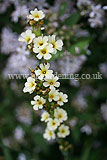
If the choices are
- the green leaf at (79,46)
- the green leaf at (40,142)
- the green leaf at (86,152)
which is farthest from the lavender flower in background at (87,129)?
the green leaf at (79,46)

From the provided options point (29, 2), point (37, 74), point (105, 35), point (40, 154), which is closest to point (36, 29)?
point (37, 74)

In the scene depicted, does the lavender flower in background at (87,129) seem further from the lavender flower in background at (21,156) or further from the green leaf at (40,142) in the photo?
the lavender flower in background at (21,156)

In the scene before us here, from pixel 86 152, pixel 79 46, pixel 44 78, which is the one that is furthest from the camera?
pixel 86 152

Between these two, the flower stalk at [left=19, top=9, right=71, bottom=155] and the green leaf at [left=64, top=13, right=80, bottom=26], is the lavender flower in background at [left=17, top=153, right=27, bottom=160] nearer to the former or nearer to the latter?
the flower stalk at [left=19, top=9, right=71, bottom=155]

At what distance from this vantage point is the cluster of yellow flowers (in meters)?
1.04

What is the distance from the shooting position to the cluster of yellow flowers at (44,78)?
1040 millimetres

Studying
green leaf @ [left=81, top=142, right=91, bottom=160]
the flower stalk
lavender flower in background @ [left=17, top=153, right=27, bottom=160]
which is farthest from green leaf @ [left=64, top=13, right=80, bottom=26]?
lavender flower in background @ [left=17, top=153, right=27, bottom=160]

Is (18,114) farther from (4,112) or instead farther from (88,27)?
(88,27)

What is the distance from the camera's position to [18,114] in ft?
Result: 7.44

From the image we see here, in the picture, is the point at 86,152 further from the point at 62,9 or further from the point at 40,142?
the point at 62,9

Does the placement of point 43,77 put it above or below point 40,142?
below

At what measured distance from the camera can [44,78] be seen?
1.04 m

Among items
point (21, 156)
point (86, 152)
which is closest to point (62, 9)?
point (86, 152)

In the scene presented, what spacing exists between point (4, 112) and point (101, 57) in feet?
2.92
